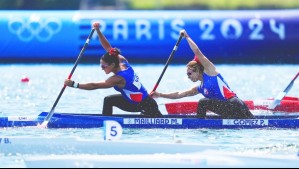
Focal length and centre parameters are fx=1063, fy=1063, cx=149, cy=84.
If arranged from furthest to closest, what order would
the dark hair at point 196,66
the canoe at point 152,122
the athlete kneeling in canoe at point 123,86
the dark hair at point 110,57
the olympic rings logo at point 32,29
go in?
the olympic rings logo at point 32,29 < the canoe at point 152,122 < the dark hair at point 196,66 < the athlete kneeling in canoe at point 123,86 < the dark hair at point 110,57

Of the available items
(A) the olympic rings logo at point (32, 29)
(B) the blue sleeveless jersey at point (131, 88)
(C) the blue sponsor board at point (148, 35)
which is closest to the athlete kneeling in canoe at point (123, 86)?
(B) the blue sleeveless jersey at point (131, 88)

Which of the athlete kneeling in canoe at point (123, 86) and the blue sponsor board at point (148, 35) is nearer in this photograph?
the athlete kneeling in canoe at point (123, 86)

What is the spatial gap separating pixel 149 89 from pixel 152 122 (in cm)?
942

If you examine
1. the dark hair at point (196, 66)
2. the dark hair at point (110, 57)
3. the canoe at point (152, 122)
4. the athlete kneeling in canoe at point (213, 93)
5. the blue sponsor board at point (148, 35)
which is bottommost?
the canoe at point (152, 122)

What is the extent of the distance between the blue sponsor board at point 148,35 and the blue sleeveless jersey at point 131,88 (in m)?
17.0

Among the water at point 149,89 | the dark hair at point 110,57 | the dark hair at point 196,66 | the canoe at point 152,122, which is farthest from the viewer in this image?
the canoe at point 152,122

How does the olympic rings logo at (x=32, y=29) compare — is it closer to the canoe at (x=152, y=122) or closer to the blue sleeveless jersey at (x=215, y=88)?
the canoe at (x=152, y=122)

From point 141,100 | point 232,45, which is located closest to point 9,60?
point 232,45

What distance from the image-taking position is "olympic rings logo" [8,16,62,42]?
115ft

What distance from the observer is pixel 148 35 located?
3534cm

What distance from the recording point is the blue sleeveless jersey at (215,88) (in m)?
17.6

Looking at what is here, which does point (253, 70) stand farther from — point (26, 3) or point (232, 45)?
point (26, 3)

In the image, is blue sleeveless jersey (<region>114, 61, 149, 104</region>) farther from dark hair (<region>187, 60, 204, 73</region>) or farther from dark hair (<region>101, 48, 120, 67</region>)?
dark hair (<region>187, 60, 204, 73</region>)

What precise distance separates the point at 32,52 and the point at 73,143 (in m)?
21.3
